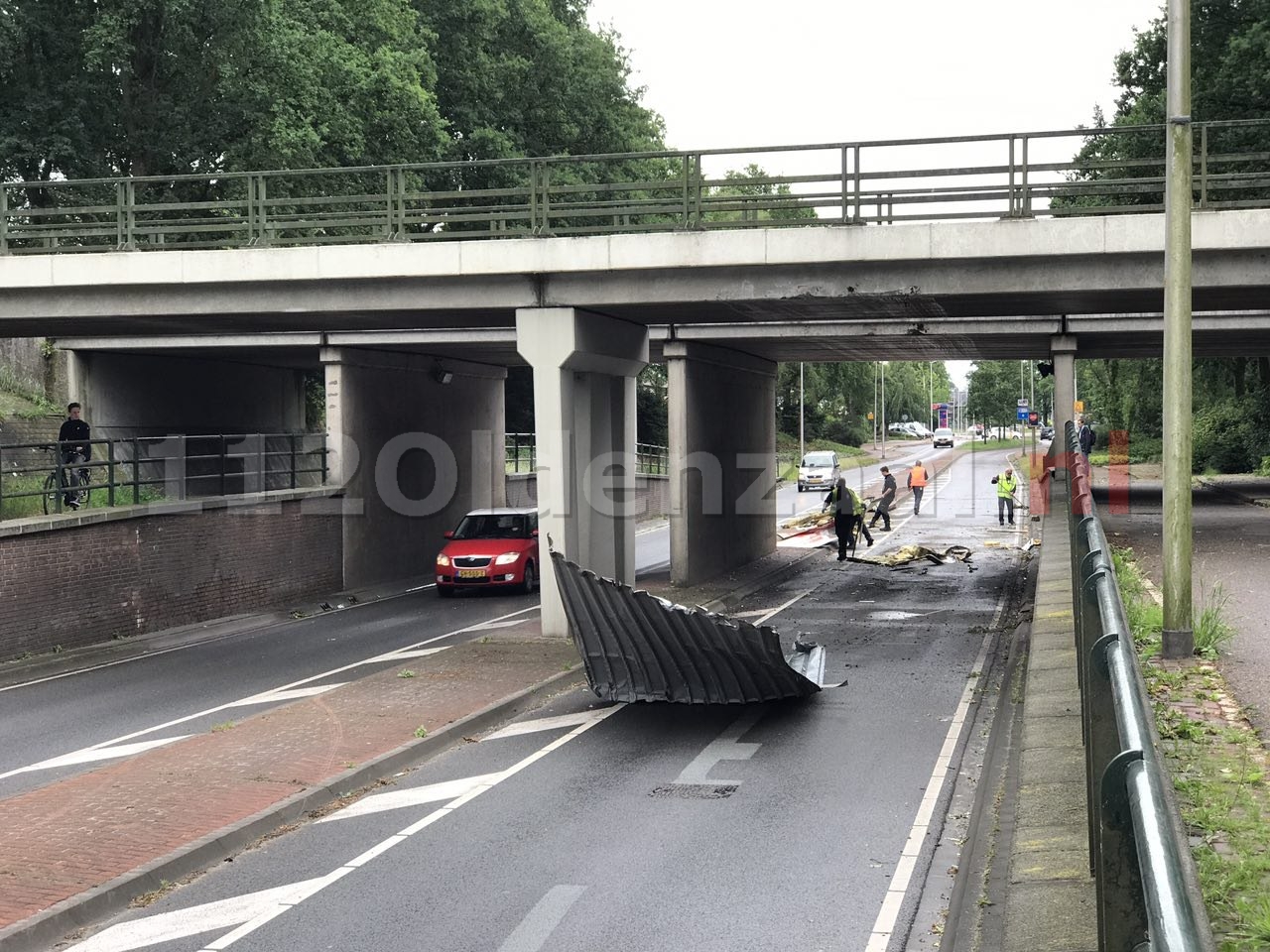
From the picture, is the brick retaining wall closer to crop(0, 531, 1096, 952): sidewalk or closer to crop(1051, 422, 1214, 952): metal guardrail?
crop(0, 531, 1096, 952): sidewalk

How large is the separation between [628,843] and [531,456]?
34.9m

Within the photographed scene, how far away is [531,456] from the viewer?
144 feet

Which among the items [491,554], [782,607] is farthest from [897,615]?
[491,554]

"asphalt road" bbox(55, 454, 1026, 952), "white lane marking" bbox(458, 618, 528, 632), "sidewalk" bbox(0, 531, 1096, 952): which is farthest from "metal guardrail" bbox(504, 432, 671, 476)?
"asphalt road" bbox(55, 454, 1026, 952)

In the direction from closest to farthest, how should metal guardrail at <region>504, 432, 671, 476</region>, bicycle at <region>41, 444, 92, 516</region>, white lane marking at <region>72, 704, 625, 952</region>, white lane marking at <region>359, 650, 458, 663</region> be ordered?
1. white lane marking at <region>72, 704, 625, 952</region>
2. white lane marking at <region>359, 650, 458, 663</region>
3. bicycle at <region>41, 444, 92, 516</region>
4. metal guardrail at <region>504, 432, 671, 476</region>

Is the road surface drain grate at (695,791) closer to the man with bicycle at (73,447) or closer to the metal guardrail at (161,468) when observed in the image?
the metal guardrail at (161,468)

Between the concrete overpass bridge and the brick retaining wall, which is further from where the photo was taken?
the brick retaining wall

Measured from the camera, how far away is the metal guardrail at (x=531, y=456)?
41.6m

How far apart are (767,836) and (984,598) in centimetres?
1553

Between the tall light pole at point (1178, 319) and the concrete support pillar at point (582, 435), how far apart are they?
28.6 feet

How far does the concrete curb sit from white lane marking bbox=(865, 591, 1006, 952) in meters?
4.28

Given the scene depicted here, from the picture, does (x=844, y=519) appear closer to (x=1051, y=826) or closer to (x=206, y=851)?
(x=206, y=851)

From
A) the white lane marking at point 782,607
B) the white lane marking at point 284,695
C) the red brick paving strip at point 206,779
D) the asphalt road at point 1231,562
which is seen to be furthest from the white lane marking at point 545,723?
the white lane marking at point 782,607

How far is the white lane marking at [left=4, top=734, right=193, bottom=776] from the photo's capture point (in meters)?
11.9
